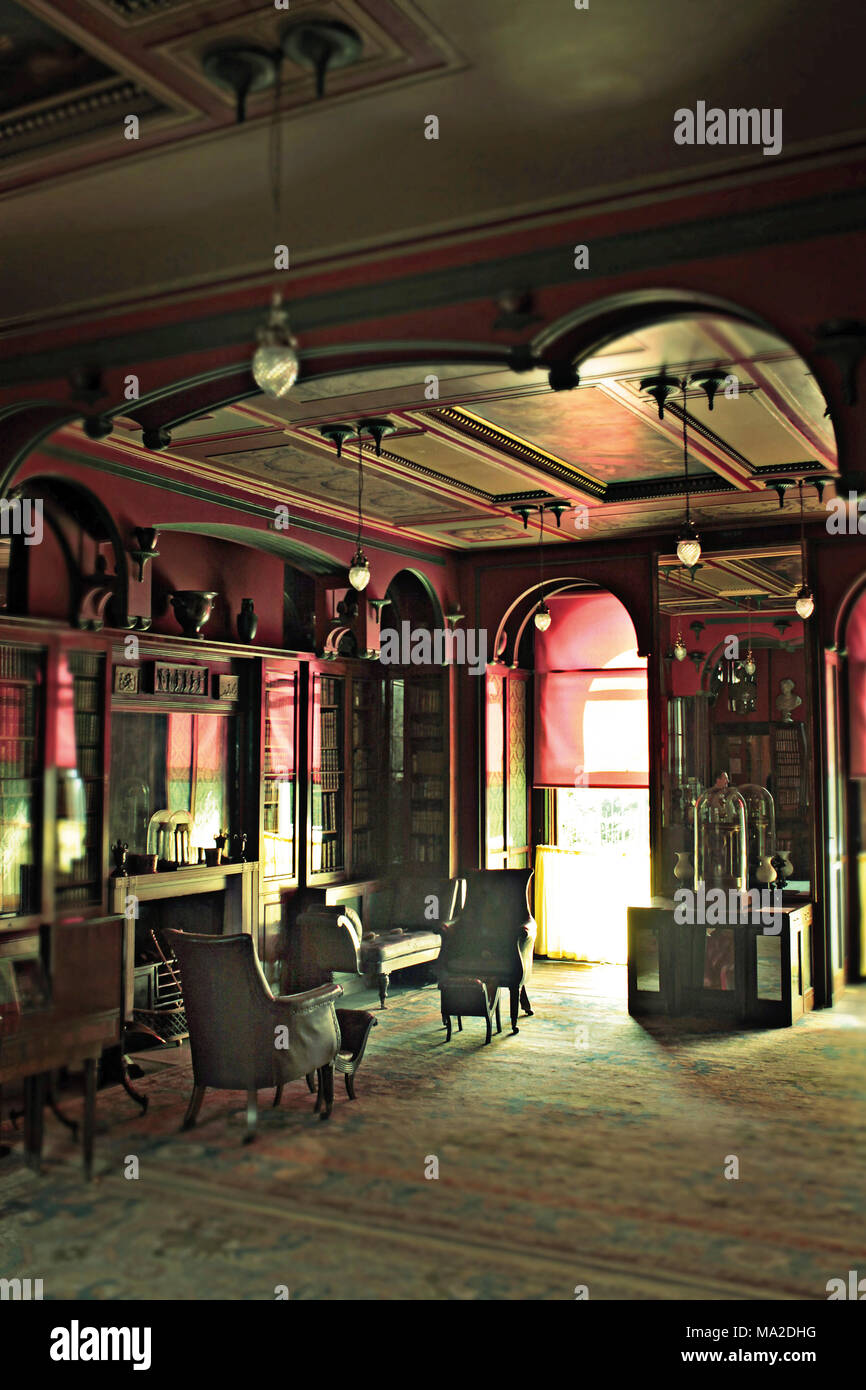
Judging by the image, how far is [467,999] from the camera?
6.45 m

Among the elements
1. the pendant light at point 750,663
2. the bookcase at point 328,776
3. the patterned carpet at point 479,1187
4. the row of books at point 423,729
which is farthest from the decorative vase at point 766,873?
the bookcase at point 328,776

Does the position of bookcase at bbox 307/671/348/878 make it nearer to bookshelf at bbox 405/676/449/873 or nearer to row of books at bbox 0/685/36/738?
Answer: bookshelf at bbox 405/676/449/873

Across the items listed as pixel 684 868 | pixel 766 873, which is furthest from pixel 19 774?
pixel 766 873

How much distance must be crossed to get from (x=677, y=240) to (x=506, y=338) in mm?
544

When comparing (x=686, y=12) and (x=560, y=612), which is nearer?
(x=686, y=12)

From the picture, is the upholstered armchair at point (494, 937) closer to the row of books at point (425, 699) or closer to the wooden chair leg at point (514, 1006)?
the wooden chair leg at point (514, 1006)

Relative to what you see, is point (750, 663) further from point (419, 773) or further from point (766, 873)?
point (419, 773)

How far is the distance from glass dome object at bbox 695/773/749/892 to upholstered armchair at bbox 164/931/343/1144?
3.40 metres

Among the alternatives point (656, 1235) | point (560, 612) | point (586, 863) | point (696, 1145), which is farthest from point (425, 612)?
point (656, 1235)

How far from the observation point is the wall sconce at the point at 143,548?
5.83 metres

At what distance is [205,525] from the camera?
6461 millimetres

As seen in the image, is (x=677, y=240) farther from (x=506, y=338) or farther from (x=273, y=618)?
(x=273, y=618)

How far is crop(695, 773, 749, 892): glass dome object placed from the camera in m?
7.43

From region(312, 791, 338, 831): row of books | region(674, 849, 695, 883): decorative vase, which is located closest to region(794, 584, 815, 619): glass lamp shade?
region(674, 849, 695, 883): decorative vase
